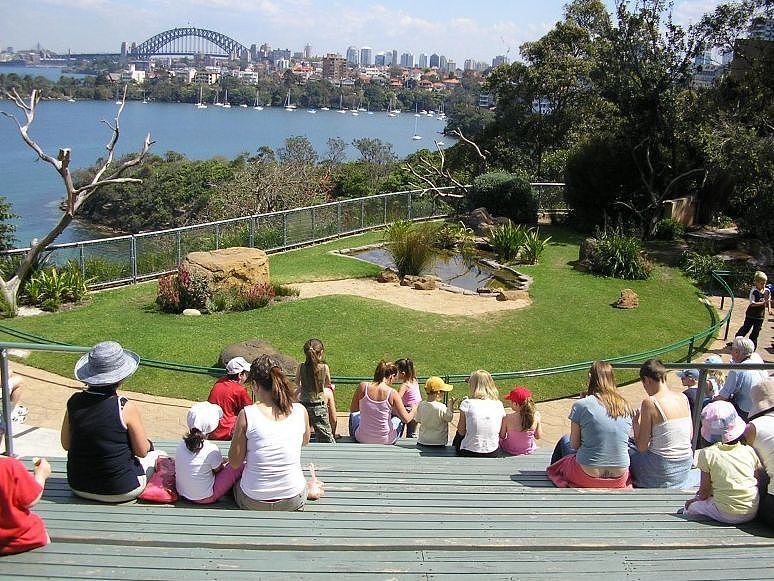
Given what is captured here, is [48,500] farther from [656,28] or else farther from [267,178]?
[267,178]

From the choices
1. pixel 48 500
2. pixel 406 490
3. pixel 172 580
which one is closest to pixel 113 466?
pixel 48 500

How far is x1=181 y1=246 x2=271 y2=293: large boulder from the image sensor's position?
15.5 m

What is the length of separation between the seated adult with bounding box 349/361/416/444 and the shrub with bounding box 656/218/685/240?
1827 cm

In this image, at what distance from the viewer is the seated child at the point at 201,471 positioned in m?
5.26

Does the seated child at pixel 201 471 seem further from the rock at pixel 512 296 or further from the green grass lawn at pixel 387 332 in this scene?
the rock at pixel 512 296

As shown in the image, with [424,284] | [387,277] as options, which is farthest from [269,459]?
[387,277]

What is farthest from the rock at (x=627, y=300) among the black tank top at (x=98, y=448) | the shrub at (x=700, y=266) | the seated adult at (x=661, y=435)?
the black tank top at (x=98, y=448)

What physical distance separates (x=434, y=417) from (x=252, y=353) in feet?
16.3

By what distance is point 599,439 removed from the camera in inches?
235

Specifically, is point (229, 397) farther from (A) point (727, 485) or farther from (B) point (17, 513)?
(A) point (727, 485)

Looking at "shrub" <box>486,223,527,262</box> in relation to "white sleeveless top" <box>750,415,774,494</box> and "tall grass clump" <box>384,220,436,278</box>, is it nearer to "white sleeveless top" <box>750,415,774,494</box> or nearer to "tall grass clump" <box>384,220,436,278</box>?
"tall grass clump" <box>384,220,436,278</box>

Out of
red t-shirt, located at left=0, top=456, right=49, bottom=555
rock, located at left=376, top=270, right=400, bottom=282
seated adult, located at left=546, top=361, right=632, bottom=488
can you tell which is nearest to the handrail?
seated adult, located at left=546, top=361, right=632, bottom=488

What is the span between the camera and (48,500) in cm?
514

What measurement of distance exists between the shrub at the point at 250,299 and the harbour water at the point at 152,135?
44.3 meters
